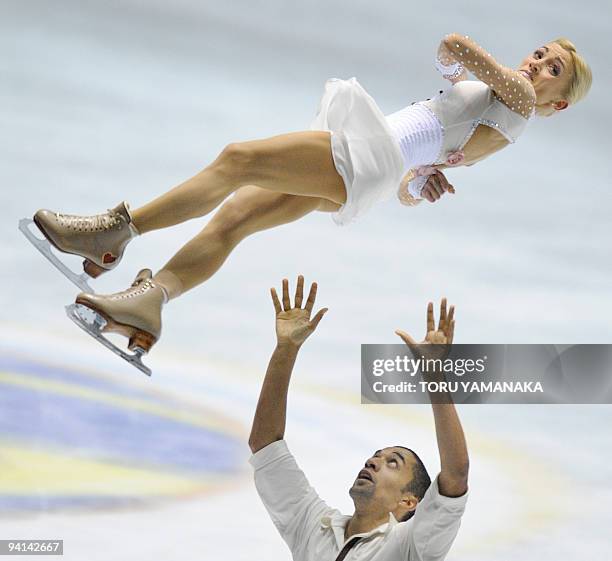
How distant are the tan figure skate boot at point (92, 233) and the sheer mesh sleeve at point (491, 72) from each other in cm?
124

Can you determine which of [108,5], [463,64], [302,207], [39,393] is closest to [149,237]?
[39,393]

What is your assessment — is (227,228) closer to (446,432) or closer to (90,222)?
(90,222)

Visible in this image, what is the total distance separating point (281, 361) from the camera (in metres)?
3.79

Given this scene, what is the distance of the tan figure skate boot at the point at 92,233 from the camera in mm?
3496

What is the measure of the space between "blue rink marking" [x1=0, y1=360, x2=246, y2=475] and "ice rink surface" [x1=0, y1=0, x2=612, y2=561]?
0.01m

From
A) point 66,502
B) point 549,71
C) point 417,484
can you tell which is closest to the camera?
point 417,484

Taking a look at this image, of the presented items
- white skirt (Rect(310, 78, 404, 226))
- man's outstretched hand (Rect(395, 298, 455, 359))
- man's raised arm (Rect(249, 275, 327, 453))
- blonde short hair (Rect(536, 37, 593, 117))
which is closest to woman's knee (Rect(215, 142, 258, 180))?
white skirt (Rect(310, 78, 404, 226))

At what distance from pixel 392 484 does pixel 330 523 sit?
0.25 metres

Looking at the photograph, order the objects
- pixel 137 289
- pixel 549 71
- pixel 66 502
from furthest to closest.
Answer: pixel 66 502
pixel 549 71
pixel 137 289

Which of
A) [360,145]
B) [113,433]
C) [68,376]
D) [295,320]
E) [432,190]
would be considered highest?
[68,376]

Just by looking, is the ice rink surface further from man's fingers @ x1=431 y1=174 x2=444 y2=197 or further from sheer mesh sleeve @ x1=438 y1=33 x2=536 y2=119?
sheer mesh sleeve @ x1=438 y1=33 x2=536 y2=119

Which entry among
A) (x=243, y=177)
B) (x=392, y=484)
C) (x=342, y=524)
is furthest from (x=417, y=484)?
(x=243, y=177)

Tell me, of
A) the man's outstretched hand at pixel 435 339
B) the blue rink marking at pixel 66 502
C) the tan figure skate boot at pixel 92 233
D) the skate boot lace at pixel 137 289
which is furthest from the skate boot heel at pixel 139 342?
the blue rink marking at pixel 66 502

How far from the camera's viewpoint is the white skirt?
375 centimetres
